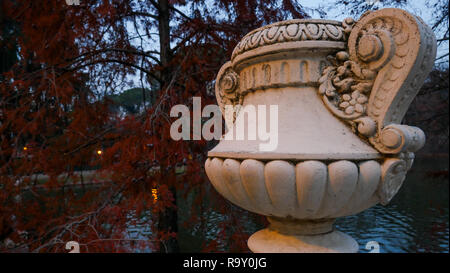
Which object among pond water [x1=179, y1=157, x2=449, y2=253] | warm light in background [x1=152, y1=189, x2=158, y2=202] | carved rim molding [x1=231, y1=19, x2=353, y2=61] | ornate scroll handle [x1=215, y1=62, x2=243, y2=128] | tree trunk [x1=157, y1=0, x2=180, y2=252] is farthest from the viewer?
pond water [x1=179, y1=157, x2=449, y2=253]

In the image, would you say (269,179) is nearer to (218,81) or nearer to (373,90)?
(373,90)

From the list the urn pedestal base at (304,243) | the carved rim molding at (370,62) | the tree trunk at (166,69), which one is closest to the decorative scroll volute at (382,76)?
the carved rim molding at (370,62)

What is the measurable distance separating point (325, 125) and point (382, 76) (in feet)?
1.01

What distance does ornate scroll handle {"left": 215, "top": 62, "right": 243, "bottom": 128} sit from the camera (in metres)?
1.49

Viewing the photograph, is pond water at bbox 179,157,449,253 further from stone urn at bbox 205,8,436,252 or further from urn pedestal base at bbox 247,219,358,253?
stone urn at bbox 205,8,436,252

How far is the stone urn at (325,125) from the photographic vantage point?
967 millimetres

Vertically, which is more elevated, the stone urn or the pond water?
the stone urn

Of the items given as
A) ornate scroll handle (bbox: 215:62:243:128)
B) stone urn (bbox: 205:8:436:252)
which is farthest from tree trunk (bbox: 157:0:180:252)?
stone urn (bbox: 205:8:436:252)

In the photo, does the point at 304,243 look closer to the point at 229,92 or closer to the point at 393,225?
the point at 229,92

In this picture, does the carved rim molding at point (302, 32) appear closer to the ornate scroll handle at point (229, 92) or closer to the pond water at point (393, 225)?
the ornate scroll handle at point (229, 92)

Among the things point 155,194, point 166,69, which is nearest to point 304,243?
point 155,194

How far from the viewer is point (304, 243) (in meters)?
1.15

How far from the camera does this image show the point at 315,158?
3.10 ft

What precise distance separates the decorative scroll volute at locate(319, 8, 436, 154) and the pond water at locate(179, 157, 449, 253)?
154 cm
